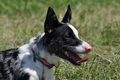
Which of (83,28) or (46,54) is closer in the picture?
(46,54)

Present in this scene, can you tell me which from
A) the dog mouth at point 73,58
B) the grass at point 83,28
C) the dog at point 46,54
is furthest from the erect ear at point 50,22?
the grass at point 83,28

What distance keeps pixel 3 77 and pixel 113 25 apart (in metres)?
4.39

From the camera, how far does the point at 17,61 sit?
470 cm

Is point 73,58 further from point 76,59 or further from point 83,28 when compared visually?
point 83,28

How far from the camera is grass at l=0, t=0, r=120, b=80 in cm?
598

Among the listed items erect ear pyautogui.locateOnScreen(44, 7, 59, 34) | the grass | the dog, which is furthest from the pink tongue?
the grass

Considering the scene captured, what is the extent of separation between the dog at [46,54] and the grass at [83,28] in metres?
1.17

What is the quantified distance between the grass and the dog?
117cm

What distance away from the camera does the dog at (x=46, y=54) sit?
456cm

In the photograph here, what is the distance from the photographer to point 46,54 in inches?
183

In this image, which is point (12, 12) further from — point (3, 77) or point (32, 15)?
point (3, 77)

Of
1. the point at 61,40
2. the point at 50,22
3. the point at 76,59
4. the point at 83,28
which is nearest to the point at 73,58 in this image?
the point at 76,59

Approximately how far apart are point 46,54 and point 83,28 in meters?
3.82

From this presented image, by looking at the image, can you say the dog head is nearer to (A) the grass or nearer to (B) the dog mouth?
(B) the dog mouth
